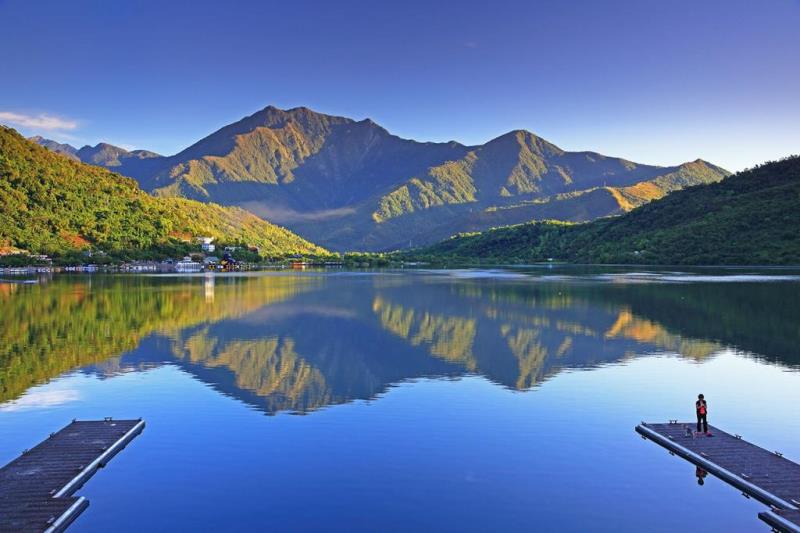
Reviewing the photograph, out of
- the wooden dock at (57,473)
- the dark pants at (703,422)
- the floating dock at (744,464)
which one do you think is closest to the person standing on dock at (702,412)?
the dark pants at (703,422)

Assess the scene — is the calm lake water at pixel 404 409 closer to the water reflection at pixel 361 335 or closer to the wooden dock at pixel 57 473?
the water reflection at pixel 361 335

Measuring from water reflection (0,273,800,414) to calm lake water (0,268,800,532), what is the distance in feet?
0.91

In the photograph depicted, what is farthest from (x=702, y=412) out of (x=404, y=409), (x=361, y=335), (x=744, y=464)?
(x=361, y=335)

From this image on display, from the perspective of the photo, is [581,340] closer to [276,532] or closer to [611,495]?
[611,495]

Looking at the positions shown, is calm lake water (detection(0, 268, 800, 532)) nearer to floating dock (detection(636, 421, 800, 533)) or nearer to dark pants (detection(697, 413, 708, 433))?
floating dock (detection(636, 421, 800, 533))

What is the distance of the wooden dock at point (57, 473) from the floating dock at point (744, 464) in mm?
17042

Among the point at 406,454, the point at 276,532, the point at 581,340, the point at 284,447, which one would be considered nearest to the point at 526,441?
the point at 406,454

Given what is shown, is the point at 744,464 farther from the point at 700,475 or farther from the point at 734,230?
the point at 734,230

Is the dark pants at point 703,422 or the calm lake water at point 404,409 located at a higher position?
the dark pants at point 703,422

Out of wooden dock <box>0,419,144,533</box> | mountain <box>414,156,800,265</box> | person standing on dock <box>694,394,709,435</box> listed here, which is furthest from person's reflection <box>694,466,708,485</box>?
mountain <box>414,156,800,265</box>

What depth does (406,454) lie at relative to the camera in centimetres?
2150

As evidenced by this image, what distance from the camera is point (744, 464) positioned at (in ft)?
64.2

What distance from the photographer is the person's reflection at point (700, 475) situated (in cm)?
1908

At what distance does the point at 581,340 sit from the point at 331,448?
93.4 feet
